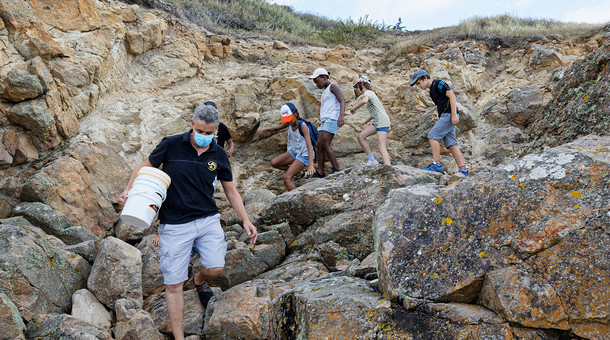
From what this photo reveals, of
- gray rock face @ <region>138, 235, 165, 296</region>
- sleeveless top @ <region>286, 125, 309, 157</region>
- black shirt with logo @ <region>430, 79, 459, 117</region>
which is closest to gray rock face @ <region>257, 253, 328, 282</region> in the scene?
gray rock face @ <region>138, 235, 165, 296</region>

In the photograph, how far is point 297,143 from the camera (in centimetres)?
→ 730

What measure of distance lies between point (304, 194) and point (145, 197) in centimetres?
248

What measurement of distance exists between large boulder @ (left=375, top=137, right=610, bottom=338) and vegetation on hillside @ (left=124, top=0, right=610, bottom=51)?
919 cm

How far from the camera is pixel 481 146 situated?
8.79 meters

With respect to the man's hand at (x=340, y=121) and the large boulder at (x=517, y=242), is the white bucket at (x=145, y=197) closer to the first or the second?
the large boulder at (x=517, y=242)

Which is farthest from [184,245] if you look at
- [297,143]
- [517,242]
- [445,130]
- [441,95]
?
[441,95]

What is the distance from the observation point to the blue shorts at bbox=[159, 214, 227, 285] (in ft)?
11.7

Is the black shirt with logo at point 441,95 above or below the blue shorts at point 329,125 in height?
above

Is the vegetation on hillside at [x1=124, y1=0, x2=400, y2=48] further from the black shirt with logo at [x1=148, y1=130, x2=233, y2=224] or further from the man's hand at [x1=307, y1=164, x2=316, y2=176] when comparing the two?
the black shirt with logo at [x1=148, y1=130, x2=233, y2=224]

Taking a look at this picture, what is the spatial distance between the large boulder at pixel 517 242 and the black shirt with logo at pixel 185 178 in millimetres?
1718

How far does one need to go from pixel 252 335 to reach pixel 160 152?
5.95 ft

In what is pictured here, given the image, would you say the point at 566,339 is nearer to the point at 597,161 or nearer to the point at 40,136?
the point at 597,161

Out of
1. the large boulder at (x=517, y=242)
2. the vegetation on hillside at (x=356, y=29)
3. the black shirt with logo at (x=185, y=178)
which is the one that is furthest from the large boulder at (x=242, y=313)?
the vegetation on hillside at (x=356, y=29)

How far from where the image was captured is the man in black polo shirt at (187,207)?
3564 mm
